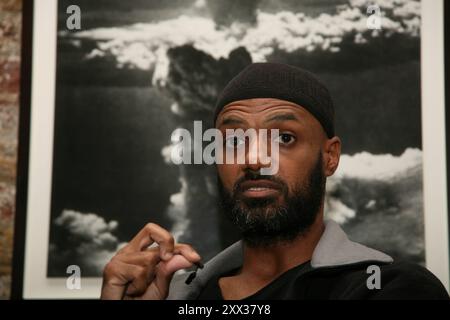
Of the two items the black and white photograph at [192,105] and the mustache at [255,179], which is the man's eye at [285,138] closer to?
the mustache at [255,179]

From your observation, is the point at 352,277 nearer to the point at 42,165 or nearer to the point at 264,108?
the point at 264,108

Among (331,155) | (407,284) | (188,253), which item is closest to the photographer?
(407,284)

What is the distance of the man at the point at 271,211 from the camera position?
118cm

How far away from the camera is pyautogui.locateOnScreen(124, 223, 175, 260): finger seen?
3.84 feet

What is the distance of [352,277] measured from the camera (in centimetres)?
112

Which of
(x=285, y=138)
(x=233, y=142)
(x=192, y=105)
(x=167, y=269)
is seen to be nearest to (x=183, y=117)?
(x=192, y=105)

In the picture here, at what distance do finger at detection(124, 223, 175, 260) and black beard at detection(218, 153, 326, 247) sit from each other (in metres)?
0.17

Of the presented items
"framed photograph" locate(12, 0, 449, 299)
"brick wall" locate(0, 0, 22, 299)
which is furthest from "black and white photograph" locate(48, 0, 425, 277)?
"brick wall" locate(0, 0, 22, 299)

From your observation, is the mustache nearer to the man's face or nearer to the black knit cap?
the man's face

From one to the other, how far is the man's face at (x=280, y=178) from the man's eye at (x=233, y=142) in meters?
0.03

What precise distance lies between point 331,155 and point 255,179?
215mm

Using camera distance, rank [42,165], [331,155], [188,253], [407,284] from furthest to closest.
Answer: [42,165] → [331,155] → [188,253] → [407,284]

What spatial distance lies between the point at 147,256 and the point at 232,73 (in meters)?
0.54

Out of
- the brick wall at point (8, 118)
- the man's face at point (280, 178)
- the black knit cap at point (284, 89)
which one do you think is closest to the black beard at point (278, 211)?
the man's face at point (280, 178)
